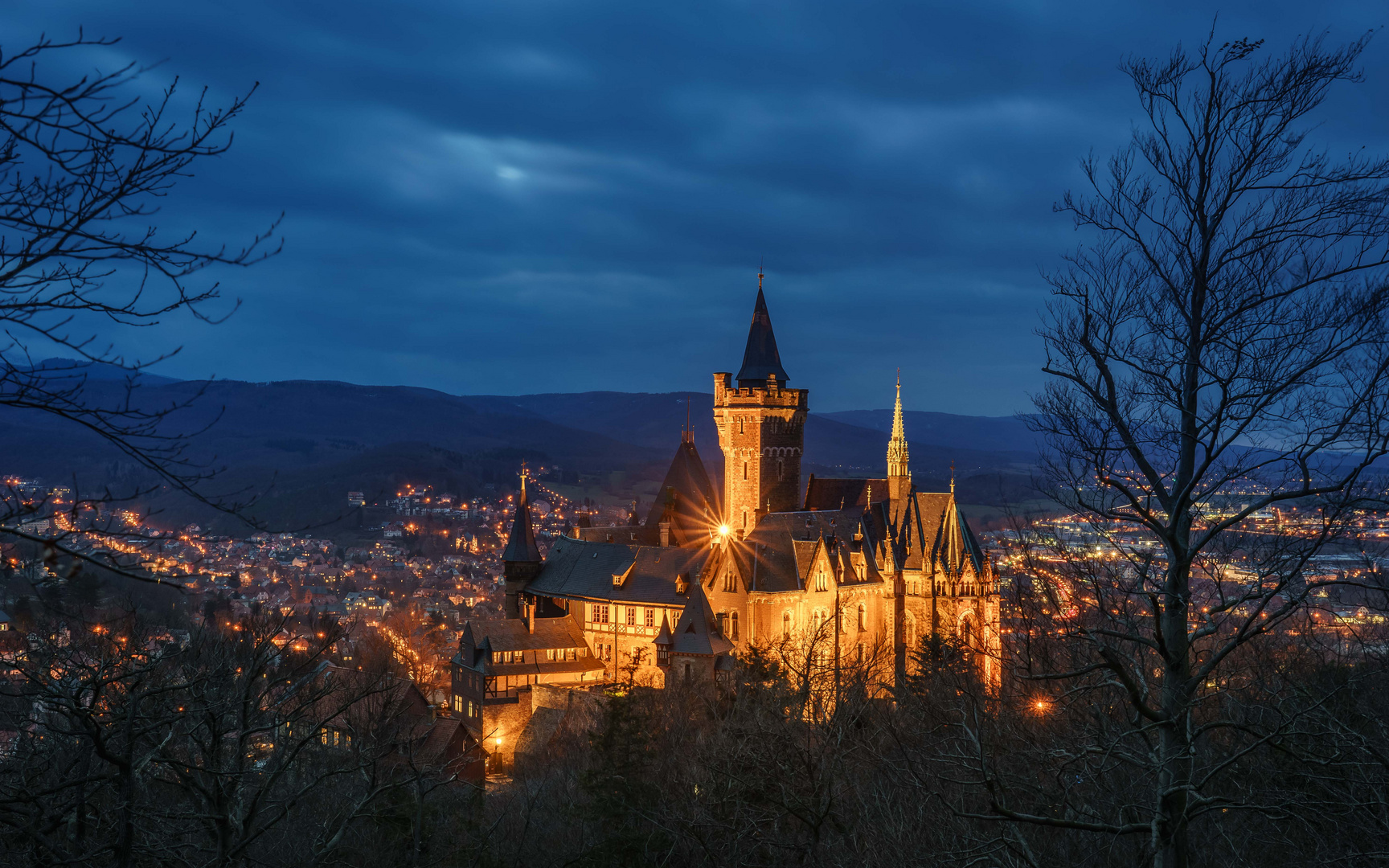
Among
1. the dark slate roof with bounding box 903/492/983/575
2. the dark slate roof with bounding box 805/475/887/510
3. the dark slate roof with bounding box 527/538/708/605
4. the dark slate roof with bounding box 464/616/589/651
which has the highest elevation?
the dark slate roof with bounding box 805/475/887/510

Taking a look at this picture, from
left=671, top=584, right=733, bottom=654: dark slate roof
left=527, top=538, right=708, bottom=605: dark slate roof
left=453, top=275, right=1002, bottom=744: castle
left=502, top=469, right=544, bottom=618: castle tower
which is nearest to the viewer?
left=671, top=584, right=733, bottom=654: dark slate roof

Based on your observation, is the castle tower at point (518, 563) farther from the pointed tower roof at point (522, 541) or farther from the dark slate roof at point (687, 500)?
the dark slate roof at point (687, 500)

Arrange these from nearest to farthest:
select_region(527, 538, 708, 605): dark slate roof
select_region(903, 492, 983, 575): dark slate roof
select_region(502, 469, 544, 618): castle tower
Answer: select_region(527, 538, 708, 605): dark slate roof → select_region(903, 492, 983, 575): dark slate roof → select_region(502, 469, 544, 618): castle tower

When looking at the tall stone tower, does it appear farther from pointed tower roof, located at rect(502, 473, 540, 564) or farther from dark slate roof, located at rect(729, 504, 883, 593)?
pointed tower roof, located at rect(502, 473, 540, 564)

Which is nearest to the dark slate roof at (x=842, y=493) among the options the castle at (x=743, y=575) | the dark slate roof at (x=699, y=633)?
the castle at (x=743, y=575)

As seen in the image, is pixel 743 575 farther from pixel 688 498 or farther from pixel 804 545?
pixel 688 498

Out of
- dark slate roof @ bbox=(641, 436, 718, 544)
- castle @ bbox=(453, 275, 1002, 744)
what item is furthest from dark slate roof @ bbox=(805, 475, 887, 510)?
dark slate roof @ bbox=(641, 436, 718, 544)

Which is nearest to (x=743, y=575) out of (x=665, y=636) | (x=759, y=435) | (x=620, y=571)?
(x=665, y=636)
